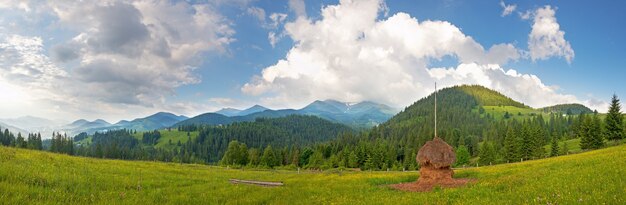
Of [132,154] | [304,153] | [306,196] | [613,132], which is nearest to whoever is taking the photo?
[306,196]

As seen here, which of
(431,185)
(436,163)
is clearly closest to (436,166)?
(436,163)

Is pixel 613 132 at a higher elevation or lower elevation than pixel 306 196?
higher

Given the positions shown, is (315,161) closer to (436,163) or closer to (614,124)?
(614,124)

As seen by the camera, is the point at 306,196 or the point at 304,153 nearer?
the point at 306,196

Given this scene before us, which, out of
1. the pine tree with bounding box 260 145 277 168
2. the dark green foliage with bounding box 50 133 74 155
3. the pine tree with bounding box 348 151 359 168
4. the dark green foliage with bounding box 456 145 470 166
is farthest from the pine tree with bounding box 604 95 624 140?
the dark green foliage with bounding box 50 133 74 155

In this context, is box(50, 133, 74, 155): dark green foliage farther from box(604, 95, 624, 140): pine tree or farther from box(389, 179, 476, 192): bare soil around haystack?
box(604, 95, 624, 140): pine tree

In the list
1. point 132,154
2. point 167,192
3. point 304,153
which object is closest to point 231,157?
point 304,153

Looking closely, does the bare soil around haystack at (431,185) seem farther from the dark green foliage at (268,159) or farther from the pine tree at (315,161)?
the pine tree at (315,161)

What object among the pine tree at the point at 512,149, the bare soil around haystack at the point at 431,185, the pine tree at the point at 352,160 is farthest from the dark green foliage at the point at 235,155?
the bare soil around haystack at the point at 431,185

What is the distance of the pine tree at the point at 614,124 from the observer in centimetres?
8612

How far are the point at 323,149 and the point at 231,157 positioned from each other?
4949 cm

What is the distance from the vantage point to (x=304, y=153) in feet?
435

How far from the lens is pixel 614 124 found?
8694 cm

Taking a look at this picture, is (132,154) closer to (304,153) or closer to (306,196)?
(304,153)
